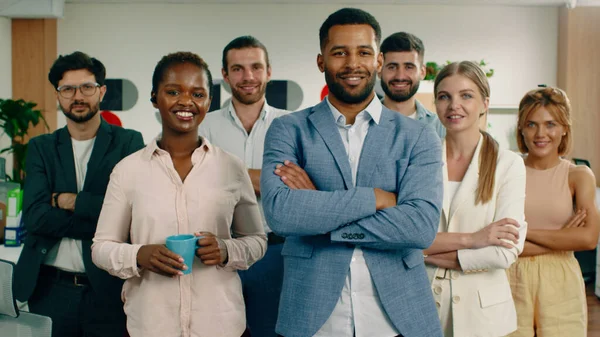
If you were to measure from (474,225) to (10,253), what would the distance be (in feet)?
7.51

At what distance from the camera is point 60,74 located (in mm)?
2117

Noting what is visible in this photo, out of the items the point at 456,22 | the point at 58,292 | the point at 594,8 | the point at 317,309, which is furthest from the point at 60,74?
the point at 594,8

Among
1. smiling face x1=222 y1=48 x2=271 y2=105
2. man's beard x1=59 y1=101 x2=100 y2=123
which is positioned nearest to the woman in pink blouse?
→ man's beard x1=59 y1=101 x2=100 y2=123

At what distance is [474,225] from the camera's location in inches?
74.3

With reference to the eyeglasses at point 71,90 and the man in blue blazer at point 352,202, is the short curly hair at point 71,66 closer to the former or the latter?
the eyeglasses at point 71,90

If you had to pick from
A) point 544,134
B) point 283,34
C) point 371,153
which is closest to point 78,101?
point 371,153

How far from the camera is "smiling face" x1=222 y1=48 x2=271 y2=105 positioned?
97.0 inches

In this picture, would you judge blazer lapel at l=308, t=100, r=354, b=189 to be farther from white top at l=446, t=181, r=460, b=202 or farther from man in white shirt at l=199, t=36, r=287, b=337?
man in white shirt at l=199, t=36, r=287, b=337

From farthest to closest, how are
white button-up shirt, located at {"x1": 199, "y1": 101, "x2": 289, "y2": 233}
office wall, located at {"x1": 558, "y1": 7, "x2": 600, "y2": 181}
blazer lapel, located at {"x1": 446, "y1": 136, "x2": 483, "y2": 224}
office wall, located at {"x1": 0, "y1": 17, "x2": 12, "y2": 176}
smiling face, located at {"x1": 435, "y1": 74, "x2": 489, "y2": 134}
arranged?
office wall, located at {"x1": 0, "y1": 17, "x2": 12, "y2": 176}
office wall, located at {"x1": 558, "y1": 7, "x2": 600, "y2": 181}
white button-up shirt, located at {"x1": 199, "y1": 101, "x2": 289, "y2": 233}
smiling face, located at {"x1": 435, "y1": 74, "x2": 489, "y2": 134}
blazer lapel, located at {"x1": 446, "y1": 136, "x2": 483, "y2": 224}

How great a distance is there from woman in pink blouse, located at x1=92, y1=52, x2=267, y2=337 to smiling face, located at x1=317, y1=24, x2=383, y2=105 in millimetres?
411

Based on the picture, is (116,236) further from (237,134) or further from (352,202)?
(237,134)

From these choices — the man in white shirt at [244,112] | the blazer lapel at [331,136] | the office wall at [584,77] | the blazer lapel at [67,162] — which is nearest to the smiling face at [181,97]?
the blazer lapel at [331,136]

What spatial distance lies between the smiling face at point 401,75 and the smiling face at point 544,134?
0.54m

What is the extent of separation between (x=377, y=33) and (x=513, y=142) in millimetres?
6389
